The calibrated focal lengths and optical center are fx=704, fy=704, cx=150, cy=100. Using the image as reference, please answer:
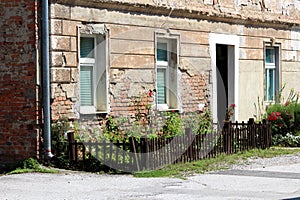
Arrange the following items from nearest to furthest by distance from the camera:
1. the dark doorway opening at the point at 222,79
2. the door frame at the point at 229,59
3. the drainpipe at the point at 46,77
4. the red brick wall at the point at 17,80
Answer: the drainpipe at the point at 46,77 → the red brick wall at the point at 17,80 → the door frame at the point at 229,59 → the dark doorway opening at the point at 222,79

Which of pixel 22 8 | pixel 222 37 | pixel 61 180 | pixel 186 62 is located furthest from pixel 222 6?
pixel 61 180

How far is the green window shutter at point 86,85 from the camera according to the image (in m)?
15.2

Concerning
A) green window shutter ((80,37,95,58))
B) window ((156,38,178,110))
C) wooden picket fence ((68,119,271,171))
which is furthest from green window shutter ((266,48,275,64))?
green window shutter ((80,37,95,58))

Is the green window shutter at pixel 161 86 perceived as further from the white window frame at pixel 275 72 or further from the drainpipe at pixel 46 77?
the white window frame at pixel 275 72

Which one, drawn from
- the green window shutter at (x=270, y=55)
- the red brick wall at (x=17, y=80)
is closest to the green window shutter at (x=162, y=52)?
the red brick wall at (x=17, y=80)

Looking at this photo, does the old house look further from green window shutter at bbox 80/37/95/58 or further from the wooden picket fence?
the wooden picket fence

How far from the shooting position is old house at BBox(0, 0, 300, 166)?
1428cm

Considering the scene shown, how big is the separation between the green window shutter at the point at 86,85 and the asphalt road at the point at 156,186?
2.20 m

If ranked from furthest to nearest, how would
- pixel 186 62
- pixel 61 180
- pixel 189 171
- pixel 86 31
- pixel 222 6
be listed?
pixel 222 6
pixel 186 62
pixel 86 31
pixel 189 171
pixel 61 180

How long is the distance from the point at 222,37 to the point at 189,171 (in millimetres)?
6474

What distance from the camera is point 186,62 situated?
58.5 ft

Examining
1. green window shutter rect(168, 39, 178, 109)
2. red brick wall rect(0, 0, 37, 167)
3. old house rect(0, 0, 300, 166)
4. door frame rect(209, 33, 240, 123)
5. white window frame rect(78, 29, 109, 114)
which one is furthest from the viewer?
door frame rect(209, 33, 240, 123)

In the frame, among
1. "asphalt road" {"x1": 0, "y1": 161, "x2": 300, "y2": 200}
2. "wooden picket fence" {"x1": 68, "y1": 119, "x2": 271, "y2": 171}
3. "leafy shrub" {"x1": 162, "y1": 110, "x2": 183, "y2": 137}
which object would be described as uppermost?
"leafy shrub" {"x1": 162, "y1": 110, "x2": 183, "y2": 137}

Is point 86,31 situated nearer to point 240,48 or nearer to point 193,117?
point 193,117
